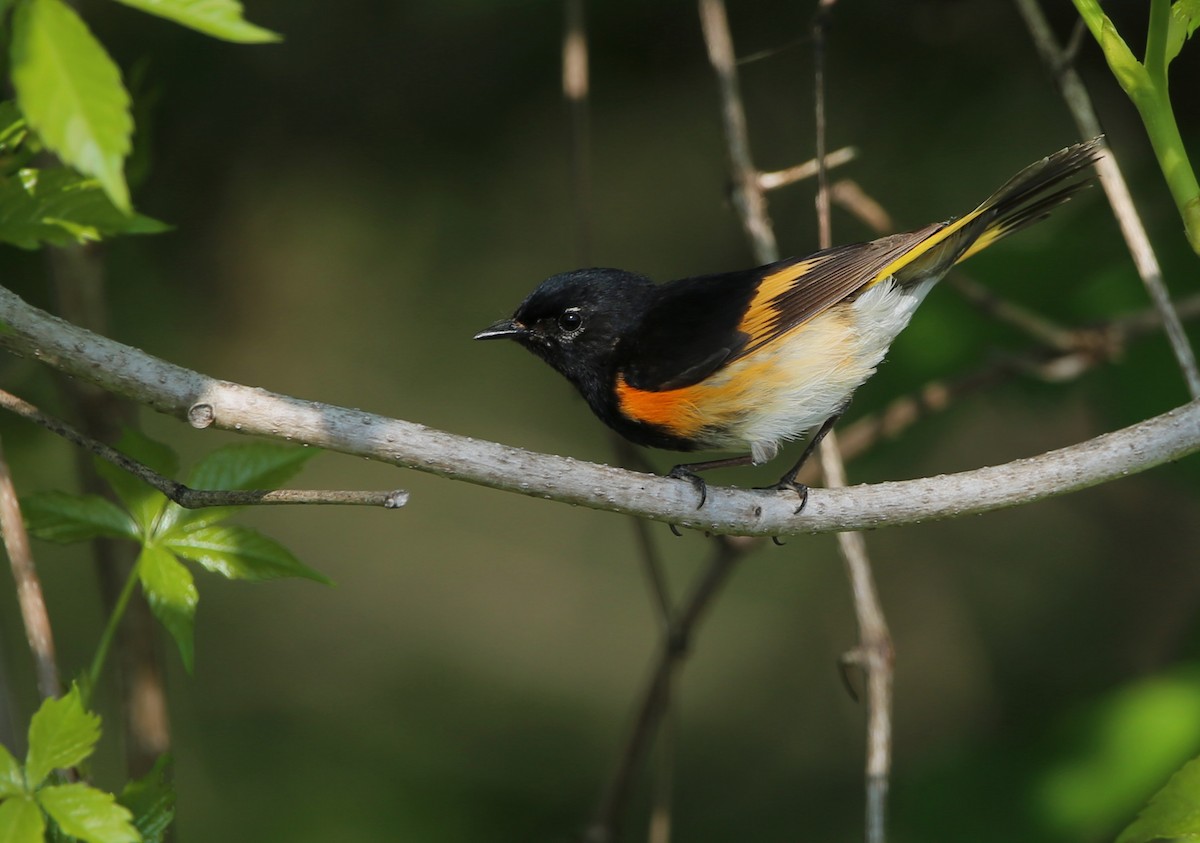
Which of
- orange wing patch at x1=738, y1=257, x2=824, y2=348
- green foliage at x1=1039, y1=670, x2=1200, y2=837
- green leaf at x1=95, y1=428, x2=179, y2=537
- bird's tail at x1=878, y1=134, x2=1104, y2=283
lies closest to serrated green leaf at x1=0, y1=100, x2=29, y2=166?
green leaf at x1=95, y1=428, x2=179, y2=537

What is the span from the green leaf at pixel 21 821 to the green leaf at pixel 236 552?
1.67ft

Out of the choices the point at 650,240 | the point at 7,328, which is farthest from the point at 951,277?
the point at 7,328

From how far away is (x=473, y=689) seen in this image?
5.83 metres

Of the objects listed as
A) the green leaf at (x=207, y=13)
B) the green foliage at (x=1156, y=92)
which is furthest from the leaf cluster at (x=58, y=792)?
the green foliage at (x=1156, y=92)

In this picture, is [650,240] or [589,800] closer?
[589,800]

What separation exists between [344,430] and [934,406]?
249 cm

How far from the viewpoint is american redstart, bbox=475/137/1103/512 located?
9.21ft

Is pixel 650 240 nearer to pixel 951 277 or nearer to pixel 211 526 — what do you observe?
pixel 951 277

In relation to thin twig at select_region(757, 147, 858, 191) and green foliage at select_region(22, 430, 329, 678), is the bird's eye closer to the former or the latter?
thin twig at select_region(757, 147, 858, 191)

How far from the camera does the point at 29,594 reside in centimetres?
197

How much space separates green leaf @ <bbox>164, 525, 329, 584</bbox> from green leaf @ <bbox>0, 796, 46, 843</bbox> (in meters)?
0.51

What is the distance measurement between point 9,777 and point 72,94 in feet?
3.25

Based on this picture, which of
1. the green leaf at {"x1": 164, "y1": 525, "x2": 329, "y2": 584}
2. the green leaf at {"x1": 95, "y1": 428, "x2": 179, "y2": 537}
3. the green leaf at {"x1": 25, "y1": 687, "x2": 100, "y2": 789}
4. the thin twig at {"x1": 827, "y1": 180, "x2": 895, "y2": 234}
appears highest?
the thin twig at {"x1": 827, "y1": 180, "x2": 895, "y2": 234}

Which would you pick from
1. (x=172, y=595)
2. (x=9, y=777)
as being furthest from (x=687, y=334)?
(x=9, y=777)
